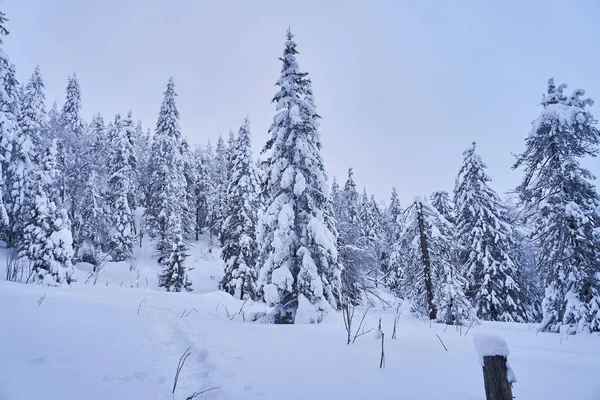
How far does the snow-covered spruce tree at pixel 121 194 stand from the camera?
30188 mm

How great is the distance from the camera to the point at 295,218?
11844 mm

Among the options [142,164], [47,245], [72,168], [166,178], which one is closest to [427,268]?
[47,245]

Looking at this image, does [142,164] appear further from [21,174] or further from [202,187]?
[21,174]

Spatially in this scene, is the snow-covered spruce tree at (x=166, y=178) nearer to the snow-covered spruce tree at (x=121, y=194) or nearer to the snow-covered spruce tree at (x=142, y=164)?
the snow-covered spruce tree at (x=121, y=194)

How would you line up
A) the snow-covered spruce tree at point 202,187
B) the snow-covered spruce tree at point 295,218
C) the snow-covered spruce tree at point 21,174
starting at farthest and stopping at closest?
the snow-covered spruce tree at point 202,187, the snow-covered spruce tree at point 21,174, the snow-covered spruce tree at point 295,218

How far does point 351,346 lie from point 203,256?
35351 millimetres

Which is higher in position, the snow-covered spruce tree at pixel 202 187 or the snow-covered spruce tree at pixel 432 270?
the snow-covered spruce tree at pixel 202 187

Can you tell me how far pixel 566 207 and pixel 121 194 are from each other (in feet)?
116

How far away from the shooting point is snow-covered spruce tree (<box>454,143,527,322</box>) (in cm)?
1916

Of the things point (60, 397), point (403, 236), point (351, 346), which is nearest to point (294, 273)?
point (351, 346)

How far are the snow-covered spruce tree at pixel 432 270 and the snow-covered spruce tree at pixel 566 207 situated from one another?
15.8ft

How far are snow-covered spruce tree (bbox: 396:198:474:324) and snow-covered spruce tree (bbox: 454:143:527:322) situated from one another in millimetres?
1966

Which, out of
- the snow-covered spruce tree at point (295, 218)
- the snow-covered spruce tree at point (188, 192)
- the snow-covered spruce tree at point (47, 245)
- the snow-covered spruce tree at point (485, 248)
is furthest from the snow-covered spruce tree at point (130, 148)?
the snow-covered spruce tree at point (485, 248)

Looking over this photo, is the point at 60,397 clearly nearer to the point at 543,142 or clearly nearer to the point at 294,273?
the point at 294,273
